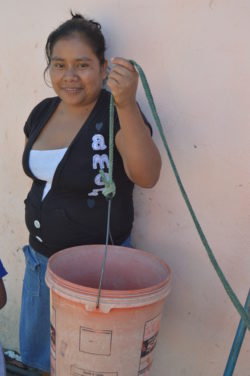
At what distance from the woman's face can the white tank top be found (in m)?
0.20

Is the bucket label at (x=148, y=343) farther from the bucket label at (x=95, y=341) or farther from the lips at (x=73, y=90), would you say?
the lips at (x=73, y=90)

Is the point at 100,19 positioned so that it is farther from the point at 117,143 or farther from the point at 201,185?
the point at 201,185

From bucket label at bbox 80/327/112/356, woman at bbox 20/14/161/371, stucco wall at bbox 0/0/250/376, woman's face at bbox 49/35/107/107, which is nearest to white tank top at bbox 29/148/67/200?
woman at bbox 20/14/161/371

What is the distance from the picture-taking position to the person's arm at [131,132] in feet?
3.80

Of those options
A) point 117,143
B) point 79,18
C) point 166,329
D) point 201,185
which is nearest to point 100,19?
point 79,18

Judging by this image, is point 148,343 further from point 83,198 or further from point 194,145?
point 194,145

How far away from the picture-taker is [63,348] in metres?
1.31

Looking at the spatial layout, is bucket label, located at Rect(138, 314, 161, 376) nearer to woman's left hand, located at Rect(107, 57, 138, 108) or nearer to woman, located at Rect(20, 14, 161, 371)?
woman, located at Rect(20, 14, 161, 371)

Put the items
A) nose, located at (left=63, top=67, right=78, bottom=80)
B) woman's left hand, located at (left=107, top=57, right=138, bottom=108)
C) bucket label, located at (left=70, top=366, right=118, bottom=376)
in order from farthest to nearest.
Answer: nose, located at (left=63, top=67, right=78, bottom=80), bucket label, located at (left=70, top=366, right=118, bottom=376), woman's left hand, located at (left=107, top=57, right=138, bottom=108)

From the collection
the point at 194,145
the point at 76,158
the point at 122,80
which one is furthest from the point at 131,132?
the point at 194,145

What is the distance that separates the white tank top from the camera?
1.56 metres

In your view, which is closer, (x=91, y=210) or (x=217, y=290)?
(x=91, y=210)

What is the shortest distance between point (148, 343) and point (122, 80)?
82 centimetres

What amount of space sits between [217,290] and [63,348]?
0.69 meters
